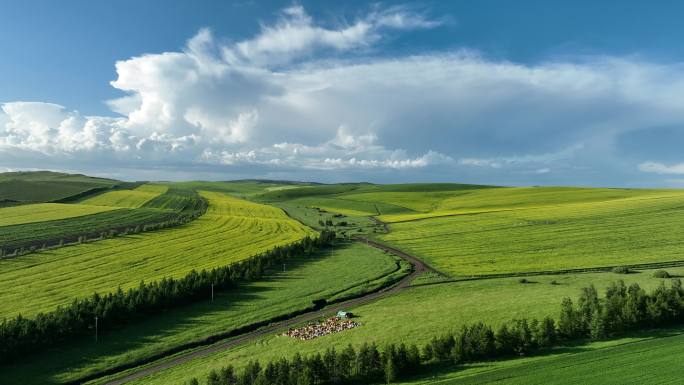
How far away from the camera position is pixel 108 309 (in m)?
50.1

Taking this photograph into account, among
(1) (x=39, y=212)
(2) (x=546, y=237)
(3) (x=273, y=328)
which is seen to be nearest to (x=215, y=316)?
(3) (x=273, y=328)

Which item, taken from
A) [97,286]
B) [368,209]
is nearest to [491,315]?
[97,286]

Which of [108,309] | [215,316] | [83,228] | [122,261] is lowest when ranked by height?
[215,316]

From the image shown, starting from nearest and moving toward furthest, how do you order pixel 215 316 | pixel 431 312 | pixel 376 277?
pixel 431 312
pixel 215 316
pixel 376 277

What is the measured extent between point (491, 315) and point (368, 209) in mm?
128997

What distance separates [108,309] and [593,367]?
169 feet

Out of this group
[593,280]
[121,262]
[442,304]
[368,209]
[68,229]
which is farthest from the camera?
[368,209]

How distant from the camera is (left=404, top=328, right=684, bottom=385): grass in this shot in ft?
102

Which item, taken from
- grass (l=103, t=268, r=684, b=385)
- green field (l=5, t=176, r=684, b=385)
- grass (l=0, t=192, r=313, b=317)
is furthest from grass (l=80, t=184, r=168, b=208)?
grass (l=103, t=268, r=684, b=385)

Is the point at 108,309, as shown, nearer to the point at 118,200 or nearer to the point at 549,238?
the point at 549,238

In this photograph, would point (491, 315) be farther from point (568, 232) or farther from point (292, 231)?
point (292, 231)

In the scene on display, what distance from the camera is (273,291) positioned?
6481 cm

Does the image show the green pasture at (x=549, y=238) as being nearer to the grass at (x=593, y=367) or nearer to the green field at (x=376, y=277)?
the green field at (x=376, y=277)

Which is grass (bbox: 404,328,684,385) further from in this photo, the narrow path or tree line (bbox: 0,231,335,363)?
tree line (bbox: 0,231,335,363)
